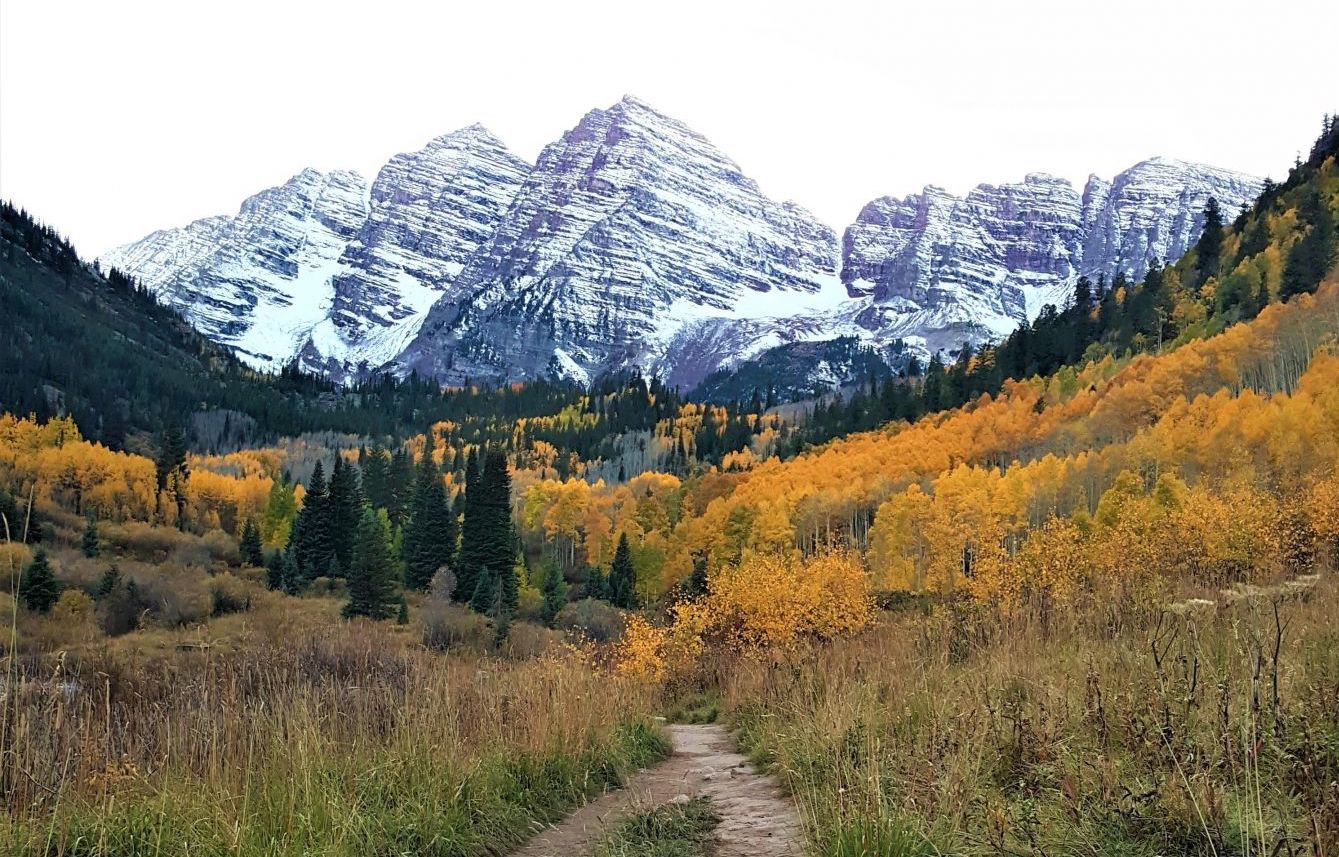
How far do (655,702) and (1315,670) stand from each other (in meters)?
14.3

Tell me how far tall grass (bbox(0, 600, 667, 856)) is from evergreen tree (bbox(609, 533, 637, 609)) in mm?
60037

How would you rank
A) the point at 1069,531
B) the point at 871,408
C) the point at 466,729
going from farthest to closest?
the point at 871,408 → the point at 1069,531 → the point at 466,729

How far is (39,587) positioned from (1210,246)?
111 meters

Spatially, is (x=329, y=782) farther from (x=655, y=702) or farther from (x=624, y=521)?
(x=624, y=521)

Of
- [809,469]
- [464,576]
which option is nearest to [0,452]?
[464,576]

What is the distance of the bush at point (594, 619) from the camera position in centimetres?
5081

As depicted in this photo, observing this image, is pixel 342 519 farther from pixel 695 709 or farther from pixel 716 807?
pixel 716 807

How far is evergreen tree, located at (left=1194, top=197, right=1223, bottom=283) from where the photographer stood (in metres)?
99.3

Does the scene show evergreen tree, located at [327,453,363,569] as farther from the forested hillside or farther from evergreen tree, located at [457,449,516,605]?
evergreen tree, located at [457,449,516,605]

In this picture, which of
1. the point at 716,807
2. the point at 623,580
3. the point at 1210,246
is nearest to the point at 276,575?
the point at 623,580

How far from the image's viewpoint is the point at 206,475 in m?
105

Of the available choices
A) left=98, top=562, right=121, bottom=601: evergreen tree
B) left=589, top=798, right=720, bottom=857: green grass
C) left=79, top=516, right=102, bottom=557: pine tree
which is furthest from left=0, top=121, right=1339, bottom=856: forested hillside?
left=589, top=798, right=720, bottom=857: green grass

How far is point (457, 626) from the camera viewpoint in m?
47.1

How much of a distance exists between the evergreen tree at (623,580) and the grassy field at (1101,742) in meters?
60.9
